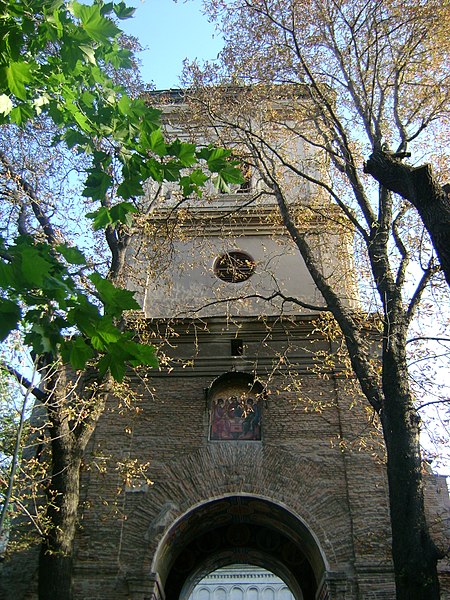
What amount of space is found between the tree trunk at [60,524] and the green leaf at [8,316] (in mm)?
4555

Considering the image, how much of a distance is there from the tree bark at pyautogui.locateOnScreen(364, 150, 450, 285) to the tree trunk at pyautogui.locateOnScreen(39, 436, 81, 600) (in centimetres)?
489

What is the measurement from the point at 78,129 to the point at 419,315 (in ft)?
17.2

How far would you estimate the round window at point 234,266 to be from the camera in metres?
13.0

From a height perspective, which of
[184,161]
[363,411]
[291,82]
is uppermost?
[291,82]

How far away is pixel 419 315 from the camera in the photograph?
923cm

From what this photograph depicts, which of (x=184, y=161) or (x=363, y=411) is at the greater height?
(x=363, y=411)

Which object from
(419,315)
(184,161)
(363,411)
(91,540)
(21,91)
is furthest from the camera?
(363,411)

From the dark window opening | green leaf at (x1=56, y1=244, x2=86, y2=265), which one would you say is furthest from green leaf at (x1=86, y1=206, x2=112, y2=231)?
the dark window opening

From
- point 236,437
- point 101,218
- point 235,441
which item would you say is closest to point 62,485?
point 235,441

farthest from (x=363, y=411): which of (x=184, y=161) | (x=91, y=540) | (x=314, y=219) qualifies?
(x=184, y=161)

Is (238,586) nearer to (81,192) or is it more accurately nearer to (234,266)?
(234,266)

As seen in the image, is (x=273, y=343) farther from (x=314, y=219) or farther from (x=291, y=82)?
(x=291, y=82)

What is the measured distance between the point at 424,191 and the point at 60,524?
547 centimetres

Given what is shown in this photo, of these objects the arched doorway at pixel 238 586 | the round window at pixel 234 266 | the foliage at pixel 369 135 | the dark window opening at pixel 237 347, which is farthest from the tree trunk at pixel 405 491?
the arched doorway at pixel 238 586
